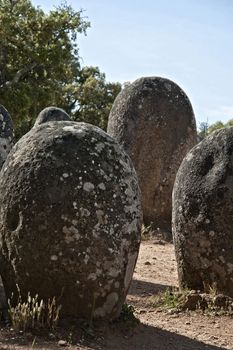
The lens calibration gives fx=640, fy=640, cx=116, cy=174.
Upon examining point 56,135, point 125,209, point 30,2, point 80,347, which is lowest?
point 80,347

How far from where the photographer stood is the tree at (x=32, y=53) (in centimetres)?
2752

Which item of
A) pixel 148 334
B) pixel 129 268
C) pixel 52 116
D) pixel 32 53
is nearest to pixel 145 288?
pixel 148 334

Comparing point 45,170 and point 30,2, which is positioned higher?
point 30,2

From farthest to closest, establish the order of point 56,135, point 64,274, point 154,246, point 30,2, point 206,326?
1. point 30,2
2. point 154,246
3. point 206,326
4. point 56,135
5. point 64,274

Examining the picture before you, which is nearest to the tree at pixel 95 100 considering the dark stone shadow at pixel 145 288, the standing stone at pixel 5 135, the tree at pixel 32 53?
the tree at pixel 32 53

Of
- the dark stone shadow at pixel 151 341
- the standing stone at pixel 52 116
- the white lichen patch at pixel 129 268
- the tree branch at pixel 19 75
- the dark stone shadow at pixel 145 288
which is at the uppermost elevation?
the tree branch at pixel 19 75

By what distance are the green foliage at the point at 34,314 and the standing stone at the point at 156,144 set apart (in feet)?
29.6

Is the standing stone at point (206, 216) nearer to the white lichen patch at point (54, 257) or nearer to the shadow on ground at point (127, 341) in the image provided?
the shadow on ground at point (127, 341)

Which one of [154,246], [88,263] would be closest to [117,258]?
[88,263]

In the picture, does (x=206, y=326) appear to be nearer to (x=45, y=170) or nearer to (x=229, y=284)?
(x=229, y=284)

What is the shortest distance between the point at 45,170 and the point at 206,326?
8.63 feet

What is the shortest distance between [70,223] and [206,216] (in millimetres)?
2711

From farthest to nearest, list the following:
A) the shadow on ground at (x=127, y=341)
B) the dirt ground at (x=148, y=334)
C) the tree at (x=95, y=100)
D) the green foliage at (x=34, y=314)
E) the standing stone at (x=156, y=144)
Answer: the tree at (x=95, y=100) → the standing stone at (x=156, y=144) → the green foliage at (x=34, y=314) → the dirt ground at (x=148, y=334) → the shadow on ground at (x=127, y=341)

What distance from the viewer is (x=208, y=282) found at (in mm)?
8148
